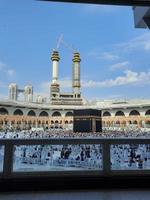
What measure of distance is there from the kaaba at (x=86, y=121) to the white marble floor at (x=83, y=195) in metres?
33.5

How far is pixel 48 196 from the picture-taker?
124 inches

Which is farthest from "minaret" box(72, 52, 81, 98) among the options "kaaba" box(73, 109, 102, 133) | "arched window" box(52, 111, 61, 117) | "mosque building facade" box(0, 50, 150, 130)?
"kaaba" box(73, 109, 102, 133)

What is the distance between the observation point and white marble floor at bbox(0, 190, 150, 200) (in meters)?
3.06

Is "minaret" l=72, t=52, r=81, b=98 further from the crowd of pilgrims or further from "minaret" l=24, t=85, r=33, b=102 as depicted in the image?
the crowd of pilgrims

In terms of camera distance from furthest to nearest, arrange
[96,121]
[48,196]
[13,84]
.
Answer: [13,84]
[96,121]
[48,196]

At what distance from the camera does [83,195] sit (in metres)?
3.20

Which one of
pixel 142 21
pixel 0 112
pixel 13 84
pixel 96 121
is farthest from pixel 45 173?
pixel 13 84

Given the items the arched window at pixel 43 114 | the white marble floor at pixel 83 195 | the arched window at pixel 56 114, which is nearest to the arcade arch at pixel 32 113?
the arched window at pixel 43 114

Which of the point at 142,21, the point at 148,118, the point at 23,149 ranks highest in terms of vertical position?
the point at 148,118

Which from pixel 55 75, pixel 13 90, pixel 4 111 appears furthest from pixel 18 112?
pixel 13 90

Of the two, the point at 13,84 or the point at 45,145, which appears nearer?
the point at 45,145

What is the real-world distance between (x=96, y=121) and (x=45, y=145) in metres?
35.3

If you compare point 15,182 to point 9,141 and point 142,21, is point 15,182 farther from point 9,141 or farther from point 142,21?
Result: point 142,21

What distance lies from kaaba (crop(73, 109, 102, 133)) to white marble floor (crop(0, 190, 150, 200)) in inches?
1319
